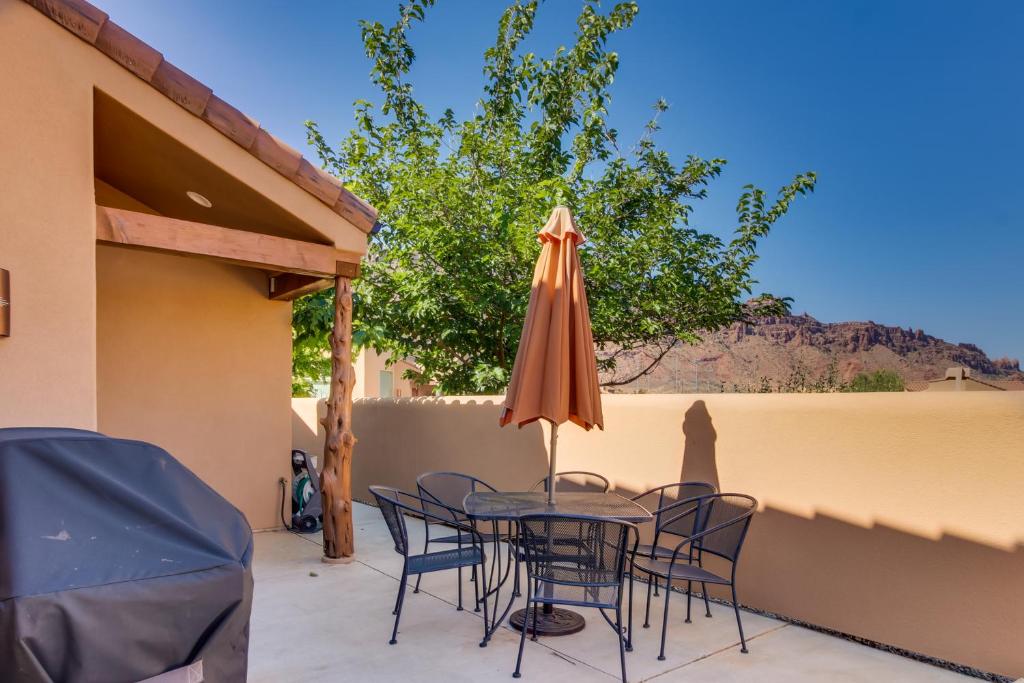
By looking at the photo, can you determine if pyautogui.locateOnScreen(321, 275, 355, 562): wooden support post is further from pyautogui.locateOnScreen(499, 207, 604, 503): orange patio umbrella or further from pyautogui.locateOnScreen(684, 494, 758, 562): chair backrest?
pyautogui.locateOnScreen(684, 494, 758, 562): chair backrest

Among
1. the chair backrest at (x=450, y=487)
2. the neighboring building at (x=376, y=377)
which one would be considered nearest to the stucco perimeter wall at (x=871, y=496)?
the chair backrest at (x=450, y=487)

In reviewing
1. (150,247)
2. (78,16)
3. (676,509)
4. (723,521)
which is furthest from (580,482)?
(78,16)

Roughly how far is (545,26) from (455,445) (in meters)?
8.74

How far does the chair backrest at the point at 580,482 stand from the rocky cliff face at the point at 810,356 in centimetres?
1488

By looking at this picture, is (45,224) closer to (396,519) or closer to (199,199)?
(199,199)

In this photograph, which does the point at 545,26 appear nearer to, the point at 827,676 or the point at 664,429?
the point at 664,429

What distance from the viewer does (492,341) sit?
393 inches

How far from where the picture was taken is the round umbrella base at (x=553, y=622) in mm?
4156

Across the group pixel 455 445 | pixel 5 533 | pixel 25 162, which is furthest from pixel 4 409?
pixel 455 445

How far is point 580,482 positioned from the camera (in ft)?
20.1

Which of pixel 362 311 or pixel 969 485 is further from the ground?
pixel 362 311

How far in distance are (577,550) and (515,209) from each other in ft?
22.8

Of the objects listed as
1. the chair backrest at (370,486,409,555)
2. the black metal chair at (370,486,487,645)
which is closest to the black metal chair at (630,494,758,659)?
the black metal chair at (370,486,487,645)

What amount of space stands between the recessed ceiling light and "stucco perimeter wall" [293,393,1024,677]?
13.6 feet
